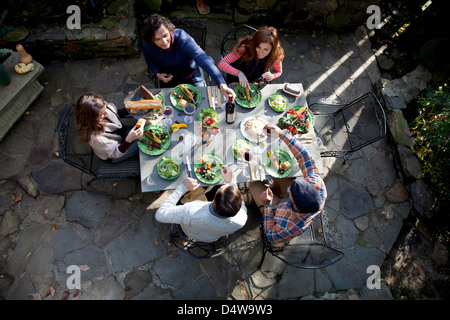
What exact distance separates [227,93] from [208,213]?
67.3 inches

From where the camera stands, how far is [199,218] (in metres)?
2.88

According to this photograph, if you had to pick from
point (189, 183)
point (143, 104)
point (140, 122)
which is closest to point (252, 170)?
point (189, 183)

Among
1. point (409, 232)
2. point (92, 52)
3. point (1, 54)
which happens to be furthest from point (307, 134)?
point (1, 54)

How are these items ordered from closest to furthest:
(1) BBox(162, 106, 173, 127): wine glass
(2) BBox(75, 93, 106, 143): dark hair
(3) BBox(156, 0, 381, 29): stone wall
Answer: (2) BBox(75, 93, 106, 143): dark hair < (1) BBox(162, 106, 173, 127): wine glass < (3) BBox(156, 0, 381, 29): stone wall

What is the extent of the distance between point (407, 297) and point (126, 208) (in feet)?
14.7

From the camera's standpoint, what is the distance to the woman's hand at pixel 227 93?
12.0 feet

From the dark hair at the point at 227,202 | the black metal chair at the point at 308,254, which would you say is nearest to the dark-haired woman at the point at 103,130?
the dark hair at the point at 227,202

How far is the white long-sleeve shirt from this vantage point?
2861 mm

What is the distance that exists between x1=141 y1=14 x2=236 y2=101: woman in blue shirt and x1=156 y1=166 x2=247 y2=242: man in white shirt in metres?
1.43

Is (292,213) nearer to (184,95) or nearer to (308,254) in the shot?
(308,254)

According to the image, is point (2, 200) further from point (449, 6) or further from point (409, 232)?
point (449, 6)

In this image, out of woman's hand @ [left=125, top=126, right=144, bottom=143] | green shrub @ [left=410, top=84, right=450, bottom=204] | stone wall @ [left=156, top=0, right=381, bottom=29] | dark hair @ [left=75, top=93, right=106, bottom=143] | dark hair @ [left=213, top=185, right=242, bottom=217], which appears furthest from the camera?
stone wall @ [left=156, top=0, right=381, bottom=29]

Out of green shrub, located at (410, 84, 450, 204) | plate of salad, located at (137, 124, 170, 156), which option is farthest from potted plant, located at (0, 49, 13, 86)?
green shrub, located at (410, 84, 450, 204)

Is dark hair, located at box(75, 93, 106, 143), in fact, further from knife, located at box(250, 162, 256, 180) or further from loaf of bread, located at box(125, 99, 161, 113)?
knife, located at box(250, 162, 256, 180)
